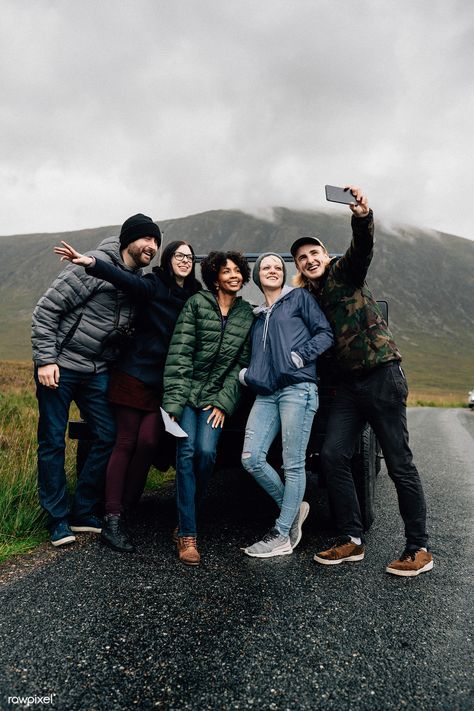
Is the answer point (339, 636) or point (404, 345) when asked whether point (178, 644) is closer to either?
point (339, 636)

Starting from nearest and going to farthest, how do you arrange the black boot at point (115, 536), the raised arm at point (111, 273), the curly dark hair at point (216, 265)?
the raised arm at point (111, 273)
the black boot at point (115, 536)
the curly dark hair at point (216, 265)

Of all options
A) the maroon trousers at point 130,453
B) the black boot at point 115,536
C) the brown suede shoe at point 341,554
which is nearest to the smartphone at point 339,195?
the maroon trousers at point 130,453

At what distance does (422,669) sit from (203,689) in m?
1.00

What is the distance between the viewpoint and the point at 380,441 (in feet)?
12.1

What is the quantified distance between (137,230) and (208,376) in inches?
50.9

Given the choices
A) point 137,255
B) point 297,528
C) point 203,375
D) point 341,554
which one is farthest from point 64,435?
point 341,554

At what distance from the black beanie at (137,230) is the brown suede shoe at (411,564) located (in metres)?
3.01

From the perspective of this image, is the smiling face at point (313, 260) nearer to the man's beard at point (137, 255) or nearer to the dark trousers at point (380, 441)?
the dark trousers at point (380, 441)

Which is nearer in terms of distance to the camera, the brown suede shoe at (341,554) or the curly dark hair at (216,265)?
the brown suede shoe at (341,554)

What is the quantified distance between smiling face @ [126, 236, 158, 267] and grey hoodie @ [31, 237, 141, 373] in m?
0.11

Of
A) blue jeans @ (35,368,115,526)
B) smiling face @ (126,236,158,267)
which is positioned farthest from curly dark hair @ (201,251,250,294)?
blue jeans @ (35,368,115,526)

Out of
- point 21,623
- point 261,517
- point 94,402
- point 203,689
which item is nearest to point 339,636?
point 203,689

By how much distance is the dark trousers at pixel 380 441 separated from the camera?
362 centimetres

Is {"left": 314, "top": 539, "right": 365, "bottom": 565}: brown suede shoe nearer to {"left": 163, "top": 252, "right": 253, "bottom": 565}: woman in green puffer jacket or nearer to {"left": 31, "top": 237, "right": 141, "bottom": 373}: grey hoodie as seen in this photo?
{"left": 163, "top": 252, "right": 253, "bottom": 565}: woman in green puffer jacket
